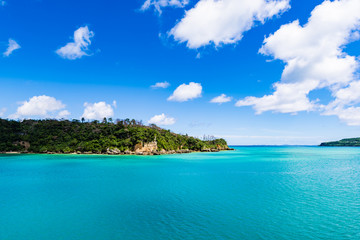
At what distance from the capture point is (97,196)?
66.7ft

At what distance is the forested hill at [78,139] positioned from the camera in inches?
3597

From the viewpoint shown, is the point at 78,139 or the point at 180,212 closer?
the point at 180,212

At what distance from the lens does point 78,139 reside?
99.7m

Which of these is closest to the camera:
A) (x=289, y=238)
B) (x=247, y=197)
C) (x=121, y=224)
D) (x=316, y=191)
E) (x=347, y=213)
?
(x=289, y=238)

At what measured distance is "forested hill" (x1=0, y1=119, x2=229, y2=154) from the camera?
3597 inches

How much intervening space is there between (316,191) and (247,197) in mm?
8544

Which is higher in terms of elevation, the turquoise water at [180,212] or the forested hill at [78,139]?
the forested hill at [78,139]

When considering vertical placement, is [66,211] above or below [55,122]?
below

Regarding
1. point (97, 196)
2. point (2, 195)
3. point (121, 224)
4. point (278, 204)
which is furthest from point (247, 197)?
point (2, 195)

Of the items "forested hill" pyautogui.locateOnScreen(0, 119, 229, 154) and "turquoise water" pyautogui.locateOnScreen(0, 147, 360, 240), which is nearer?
"turquoise water" pyautogui.locateOnScreen(0, 147, 360, 240)

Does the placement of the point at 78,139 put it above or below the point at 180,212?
above

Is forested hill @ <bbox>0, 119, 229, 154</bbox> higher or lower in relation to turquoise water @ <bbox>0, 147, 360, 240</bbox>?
higher

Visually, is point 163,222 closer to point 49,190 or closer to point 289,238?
point 289,238

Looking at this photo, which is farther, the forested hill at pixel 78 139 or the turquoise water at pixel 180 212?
the forested hill at pixel 78 139
